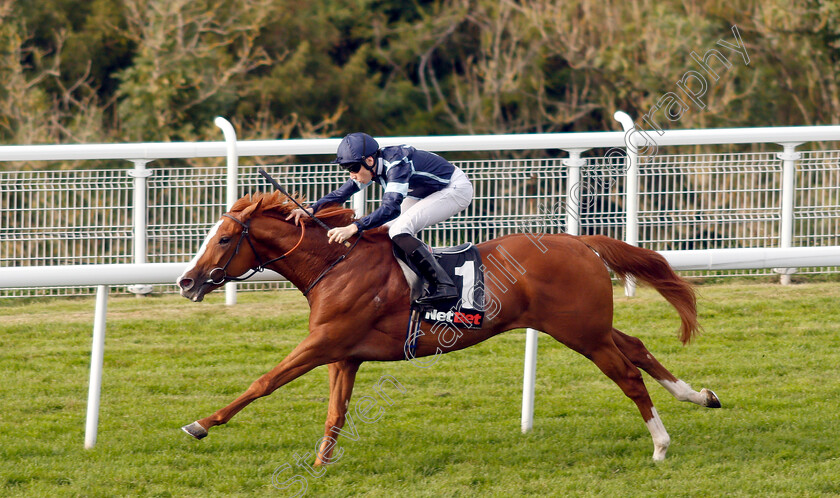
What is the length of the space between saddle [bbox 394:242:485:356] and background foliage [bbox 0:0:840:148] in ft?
29.6

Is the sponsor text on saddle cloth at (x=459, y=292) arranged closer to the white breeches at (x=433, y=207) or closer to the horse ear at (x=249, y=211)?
the white breeches at (x=433, y=207)

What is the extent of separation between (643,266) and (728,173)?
258 cm

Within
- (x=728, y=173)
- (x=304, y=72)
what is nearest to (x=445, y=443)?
(x=728, y=173)

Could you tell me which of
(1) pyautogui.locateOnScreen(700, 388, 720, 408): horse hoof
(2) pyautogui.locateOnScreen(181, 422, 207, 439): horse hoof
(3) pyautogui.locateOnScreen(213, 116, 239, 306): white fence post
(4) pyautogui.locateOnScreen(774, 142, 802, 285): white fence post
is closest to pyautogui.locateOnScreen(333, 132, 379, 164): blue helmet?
(2) pyautogui.locateOnScreen(181, 422, 207, 439): horse hoof

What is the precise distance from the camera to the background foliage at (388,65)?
45.9ft

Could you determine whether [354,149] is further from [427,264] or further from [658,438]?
[658,438]

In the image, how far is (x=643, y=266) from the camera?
18.1 ft

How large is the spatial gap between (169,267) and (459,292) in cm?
139

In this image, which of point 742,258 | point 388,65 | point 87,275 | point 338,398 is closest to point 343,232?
point 338,398

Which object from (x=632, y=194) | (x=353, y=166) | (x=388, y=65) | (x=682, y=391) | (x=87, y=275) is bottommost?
(x=682, y=391)

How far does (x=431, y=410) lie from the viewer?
20.2 ft

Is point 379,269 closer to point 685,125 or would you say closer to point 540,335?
point 540,335

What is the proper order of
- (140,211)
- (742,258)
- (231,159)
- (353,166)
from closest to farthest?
(353,166) < (742,258) < (231,159) < (140,211)

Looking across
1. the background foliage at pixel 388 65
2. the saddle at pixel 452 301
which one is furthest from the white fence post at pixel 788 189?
the background foliage at pixel 388 65
